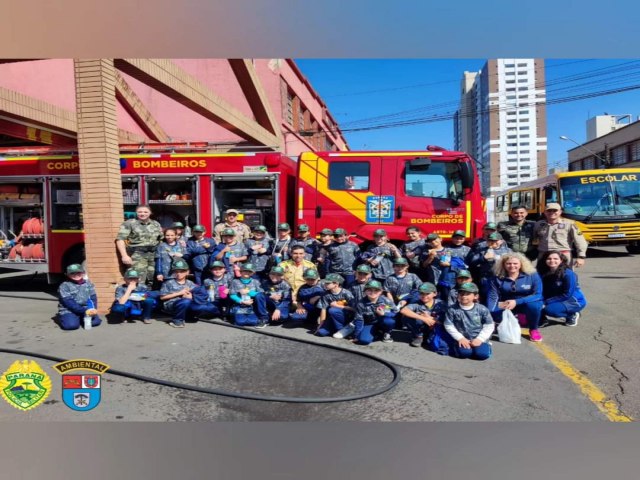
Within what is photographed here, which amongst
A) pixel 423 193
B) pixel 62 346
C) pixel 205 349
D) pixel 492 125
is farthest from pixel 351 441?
pixel 492 125

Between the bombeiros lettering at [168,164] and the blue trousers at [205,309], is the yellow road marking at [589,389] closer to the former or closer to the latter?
the blue trousers at [205,309]

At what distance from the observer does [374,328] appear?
16.9 feet

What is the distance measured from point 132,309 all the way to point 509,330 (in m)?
4.53

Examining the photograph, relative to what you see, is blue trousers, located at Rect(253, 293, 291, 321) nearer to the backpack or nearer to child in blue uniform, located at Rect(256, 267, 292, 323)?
child in blue uniform, located at Rect(256, 267, 292, 323)

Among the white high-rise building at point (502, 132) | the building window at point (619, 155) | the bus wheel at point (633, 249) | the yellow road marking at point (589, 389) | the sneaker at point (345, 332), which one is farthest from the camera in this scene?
the building window at point (619, 155)

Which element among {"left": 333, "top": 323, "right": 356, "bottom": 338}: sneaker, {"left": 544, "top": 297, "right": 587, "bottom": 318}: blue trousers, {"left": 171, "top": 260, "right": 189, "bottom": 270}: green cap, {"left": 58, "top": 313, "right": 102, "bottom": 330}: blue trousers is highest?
{"left": 171, "top": 260, "right": 189, "bottom": 270}: green cap

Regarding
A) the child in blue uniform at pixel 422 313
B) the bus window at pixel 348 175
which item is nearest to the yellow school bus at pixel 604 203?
the bus window at pixel 348 175

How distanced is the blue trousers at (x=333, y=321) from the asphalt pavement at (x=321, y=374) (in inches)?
6.9

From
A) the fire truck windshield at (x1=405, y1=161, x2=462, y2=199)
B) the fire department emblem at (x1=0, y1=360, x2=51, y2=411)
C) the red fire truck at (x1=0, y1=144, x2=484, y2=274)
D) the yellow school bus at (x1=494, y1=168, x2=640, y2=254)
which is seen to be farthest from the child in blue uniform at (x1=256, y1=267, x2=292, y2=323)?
the yellow school bus at (x1=494, y1=168, x2=640, y2=254)

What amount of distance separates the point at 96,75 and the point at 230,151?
222cm

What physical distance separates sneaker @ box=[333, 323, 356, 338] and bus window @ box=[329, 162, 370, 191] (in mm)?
2493

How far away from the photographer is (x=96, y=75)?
5.93 m

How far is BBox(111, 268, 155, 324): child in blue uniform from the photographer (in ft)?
19.6

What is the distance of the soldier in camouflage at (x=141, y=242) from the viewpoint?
635 centimetres
